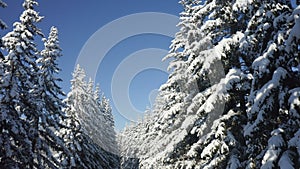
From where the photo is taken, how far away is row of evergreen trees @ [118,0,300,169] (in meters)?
8.41

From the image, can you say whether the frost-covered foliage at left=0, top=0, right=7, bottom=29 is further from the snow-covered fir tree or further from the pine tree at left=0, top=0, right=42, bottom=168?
the pine tree at left=0, top=0, right=42, bottom=168

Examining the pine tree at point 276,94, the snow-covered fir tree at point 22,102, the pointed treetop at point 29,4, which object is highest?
the pointed treetop at point 29,4

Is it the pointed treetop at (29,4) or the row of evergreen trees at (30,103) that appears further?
the pointed treetop at (29,4)

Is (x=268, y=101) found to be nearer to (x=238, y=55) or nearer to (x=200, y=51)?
(x=238, y=55)

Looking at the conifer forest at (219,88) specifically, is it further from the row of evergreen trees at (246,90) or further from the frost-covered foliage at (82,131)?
the frost-covered foliage at (82,131)

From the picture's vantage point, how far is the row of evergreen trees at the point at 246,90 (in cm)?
841

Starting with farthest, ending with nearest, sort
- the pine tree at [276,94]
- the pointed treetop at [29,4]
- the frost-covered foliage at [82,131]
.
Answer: the frost-covered foliage at [82,131] < the pointed treetop at [29,4] < the pine tree at [276,94]

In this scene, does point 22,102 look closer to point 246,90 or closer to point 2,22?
point 2,22

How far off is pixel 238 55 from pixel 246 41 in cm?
205

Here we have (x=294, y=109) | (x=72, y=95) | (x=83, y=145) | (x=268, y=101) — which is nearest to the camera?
(x=294, y=109)

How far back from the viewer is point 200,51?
1293cm

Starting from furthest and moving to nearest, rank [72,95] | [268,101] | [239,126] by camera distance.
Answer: [72,95] → [239,126] → [268,101]

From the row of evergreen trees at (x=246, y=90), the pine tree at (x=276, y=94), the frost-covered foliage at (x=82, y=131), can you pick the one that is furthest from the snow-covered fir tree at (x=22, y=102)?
the pine tree at (x=276, y=94)

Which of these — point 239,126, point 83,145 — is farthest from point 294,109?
point 83,145
